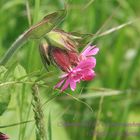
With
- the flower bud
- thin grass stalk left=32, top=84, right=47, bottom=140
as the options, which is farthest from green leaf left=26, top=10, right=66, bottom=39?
thin grass stalk left=32, top=84, right=47, bottom=140

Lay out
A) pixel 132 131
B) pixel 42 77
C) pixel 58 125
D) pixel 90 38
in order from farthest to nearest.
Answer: pixel 132 131
pixel 58 125
pixel 90 38
pixel 42 77

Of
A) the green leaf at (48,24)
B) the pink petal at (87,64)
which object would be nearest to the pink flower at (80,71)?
the pink petal at (87,64)

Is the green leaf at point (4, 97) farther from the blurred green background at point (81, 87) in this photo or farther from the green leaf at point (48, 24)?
the green leaf at point (48, 24)

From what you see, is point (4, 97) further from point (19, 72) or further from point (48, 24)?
point (48, 24)

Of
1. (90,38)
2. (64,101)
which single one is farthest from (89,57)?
(64,101)

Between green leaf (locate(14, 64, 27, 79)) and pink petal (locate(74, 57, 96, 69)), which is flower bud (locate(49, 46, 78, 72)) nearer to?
pink petal (locate(74, 57, 96, 69))

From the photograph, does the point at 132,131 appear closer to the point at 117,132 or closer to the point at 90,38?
the point at 117,132

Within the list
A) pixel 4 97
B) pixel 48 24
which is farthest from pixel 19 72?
pixel 48 24
